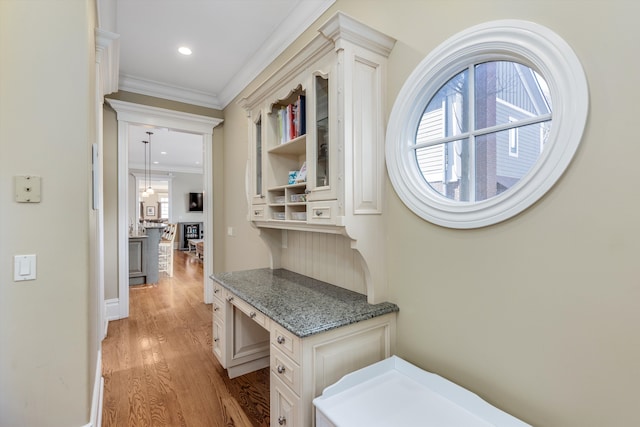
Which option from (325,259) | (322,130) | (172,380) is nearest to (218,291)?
(172,380)

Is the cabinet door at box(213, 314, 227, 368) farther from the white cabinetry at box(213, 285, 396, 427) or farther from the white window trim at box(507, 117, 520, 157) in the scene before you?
the white window trim at box(507, 117, 520, 157)

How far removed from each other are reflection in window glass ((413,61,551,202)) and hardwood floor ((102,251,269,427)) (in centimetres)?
178

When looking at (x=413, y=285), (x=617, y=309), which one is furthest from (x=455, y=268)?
(x=617, y=309)

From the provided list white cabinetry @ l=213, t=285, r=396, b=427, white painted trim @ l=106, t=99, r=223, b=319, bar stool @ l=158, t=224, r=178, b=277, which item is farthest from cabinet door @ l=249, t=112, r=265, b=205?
bar stool @ l=158, t=224, r=178, b=277

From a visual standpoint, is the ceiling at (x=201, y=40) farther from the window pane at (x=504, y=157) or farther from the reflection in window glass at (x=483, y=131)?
the window pane at (x=504, y=157)

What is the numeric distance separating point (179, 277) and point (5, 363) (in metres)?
4.92

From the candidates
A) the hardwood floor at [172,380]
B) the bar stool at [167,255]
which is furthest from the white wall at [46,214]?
the bar stool at [167,255]

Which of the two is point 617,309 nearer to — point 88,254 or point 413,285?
point 413,285

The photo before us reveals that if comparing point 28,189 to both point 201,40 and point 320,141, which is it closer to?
point 320,141

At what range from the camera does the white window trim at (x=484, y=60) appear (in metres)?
0.99

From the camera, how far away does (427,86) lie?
4.77 feet

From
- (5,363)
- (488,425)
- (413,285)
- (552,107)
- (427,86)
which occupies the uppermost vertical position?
(427,86)

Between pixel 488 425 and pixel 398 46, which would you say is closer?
pixel 488 425

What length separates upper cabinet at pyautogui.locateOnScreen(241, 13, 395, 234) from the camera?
147 cm
